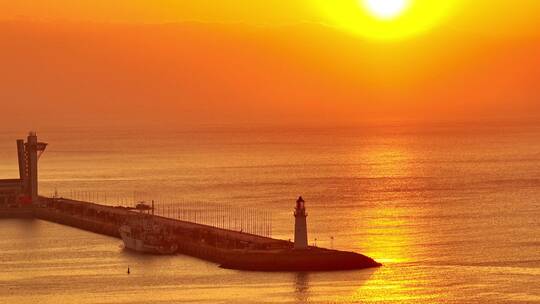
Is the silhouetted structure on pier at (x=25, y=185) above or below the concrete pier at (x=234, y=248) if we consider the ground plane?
above

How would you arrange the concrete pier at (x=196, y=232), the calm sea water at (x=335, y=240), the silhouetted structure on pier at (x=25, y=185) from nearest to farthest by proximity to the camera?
1. the calm sea water at (x=335, y=240)
2. the concrete pier at (x=196, y=232)
3. the silhouetted structure on pier at (x=25, y=185)

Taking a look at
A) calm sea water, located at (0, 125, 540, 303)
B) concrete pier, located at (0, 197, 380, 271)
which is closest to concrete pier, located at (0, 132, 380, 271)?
concrete pier, located at (0, 197, 380, 271)

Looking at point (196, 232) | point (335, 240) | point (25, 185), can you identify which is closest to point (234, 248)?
point (196, 232)

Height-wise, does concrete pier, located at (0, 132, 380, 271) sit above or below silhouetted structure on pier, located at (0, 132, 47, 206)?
below

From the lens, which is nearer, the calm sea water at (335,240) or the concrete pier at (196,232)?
the calm sea water at (335,240)

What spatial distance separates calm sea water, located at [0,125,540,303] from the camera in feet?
225

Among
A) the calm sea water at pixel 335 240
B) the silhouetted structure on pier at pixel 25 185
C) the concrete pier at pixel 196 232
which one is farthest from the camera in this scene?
the silhouetted structure on pier at pixel 25 185

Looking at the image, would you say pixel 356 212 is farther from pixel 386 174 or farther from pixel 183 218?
pixel 386 174

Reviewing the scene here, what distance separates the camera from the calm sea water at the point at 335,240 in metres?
68.4

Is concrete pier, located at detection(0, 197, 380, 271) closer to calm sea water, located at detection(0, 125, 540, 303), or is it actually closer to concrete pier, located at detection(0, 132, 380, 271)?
concrete pier, located at detection(0, 132, 380, 271)

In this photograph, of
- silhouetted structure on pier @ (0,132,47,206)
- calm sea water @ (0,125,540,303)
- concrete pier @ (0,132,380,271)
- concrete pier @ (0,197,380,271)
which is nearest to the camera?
calm sea water @ (0,125,540,303)

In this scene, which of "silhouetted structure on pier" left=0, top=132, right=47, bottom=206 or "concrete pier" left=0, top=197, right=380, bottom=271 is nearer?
"concrete pier" left=0, top=197, right=380, bottom=271

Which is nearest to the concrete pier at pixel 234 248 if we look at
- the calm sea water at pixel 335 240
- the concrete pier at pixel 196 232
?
the concrete pier at pixel 196 232

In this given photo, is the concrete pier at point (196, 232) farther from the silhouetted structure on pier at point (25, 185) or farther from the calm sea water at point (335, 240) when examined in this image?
the calm sea water at point (335, 240)
